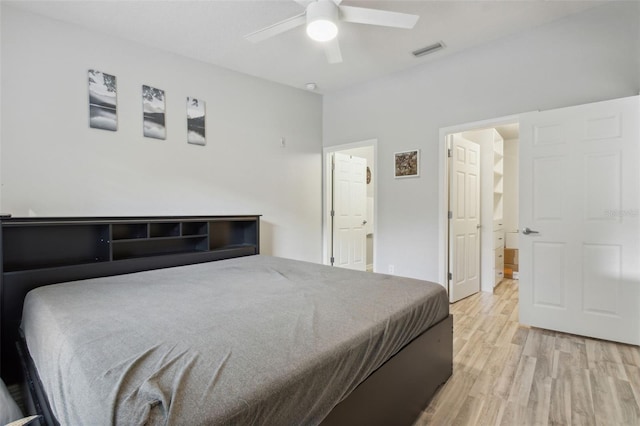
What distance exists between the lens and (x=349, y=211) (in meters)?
4.90

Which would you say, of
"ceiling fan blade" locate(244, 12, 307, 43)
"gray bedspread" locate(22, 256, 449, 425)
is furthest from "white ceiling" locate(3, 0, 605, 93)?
"gray bedspread" locate(22, 256, 449, 425)

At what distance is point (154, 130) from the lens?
3033 millimetres

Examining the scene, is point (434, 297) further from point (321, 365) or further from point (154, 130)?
point (154, 130)

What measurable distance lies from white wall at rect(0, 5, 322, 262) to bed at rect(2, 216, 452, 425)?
0.45m

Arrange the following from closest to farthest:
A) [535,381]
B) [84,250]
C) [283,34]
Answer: [535,381]
[84,250]
[283,34]

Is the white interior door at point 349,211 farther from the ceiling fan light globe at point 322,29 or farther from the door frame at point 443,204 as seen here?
the ceiling fan light globe at point 322,29

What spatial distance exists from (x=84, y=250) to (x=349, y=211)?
3362mm

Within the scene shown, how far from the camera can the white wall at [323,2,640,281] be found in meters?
2.57

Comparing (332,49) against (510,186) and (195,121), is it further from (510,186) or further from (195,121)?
(510,186)

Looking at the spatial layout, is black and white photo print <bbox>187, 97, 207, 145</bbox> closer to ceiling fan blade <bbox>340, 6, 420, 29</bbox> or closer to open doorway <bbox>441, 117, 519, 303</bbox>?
ceiling fan blade <bbox>340, 6, 420, 29</bbox>

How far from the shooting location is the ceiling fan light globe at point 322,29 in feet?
6.73

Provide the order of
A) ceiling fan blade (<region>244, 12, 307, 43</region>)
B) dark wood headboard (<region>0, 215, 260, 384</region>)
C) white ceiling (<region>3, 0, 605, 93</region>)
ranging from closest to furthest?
dark wood headboard (<region>0, 215, 260, 384</region>)
ceiling fan blade (<region>244, 12, 307, 43</region>)
white ceiling (<region>3, 0, 605, 93</region>)

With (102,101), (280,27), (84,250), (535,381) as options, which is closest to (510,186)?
(535,381)

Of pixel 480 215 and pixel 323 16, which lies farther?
pixel 480 215
